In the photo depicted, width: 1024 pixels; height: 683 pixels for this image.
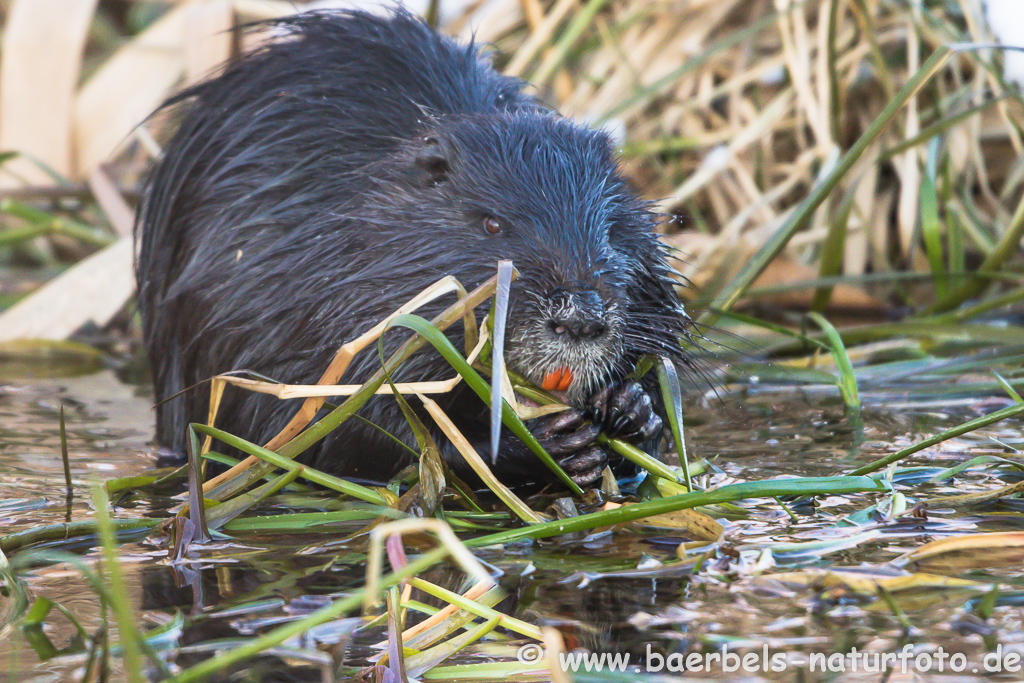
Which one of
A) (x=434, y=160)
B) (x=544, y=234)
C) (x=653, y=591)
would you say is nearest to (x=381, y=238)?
(x=434, y=160)

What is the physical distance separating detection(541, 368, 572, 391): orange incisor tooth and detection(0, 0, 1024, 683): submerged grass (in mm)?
73

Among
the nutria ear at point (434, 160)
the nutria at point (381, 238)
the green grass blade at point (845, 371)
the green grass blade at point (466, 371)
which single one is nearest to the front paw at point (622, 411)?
the nutria at point (381, 238)

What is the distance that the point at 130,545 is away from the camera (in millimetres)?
1644

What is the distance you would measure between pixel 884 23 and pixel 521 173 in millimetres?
2693

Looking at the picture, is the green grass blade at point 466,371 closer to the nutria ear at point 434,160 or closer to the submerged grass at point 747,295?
the submerged grass at point 747,295

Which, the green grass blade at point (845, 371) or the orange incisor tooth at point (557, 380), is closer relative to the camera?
the orange incisor tooth at point (557, 380)

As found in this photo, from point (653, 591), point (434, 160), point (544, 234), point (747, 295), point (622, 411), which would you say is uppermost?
point (434, 160)

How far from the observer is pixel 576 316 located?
1.97 metres

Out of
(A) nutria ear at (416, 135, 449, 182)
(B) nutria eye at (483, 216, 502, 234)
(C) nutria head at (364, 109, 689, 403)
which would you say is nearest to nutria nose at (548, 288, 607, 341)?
(C) nutria head at (364, 109, 689, 403)

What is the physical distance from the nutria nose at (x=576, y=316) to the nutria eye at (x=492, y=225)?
0.27 m

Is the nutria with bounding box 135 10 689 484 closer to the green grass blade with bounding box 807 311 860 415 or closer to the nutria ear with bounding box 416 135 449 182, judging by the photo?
the nutria ear with bounding box 416 135 449 182

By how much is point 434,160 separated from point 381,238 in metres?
0.20

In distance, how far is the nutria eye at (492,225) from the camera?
221 cm

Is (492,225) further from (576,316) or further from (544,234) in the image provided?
(576,316)
